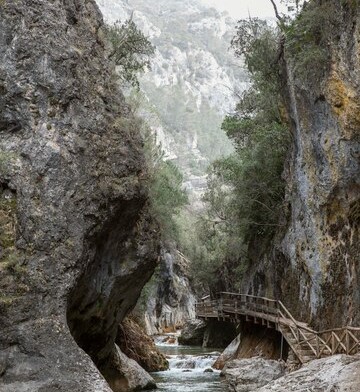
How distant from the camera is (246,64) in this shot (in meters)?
31.7

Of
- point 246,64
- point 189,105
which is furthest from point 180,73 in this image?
point 246,64

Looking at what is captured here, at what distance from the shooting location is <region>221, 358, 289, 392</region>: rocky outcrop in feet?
72.3

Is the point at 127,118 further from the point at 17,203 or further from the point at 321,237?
the point at 321,237

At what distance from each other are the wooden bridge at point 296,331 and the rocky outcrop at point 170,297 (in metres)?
19.5

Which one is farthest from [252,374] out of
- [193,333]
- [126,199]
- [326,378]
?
[193,333]

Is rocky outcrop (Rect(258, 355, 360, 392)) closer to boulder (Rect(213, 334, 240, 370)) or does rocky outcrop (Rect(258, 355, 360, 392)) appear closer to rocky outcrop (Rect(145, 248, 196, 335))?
boulder (Rect(213, 334, 240, 370))

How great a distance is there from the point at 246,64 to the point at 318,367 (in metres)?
20.9

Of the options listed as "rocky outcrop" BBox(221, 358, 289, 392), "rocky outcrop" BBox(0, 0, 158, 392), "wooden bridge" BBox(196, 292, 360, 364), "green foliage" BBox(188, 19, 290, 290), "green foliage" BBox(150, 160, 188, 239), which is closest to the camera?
"rocky outcrop" BBox(0, 0, 158, 392)

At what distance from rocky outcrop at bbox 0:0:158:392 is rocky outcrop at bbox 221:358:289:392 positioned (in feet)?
15.8

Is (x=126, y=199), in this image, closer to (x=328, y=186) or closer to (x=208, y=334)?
(x=328, y=186)

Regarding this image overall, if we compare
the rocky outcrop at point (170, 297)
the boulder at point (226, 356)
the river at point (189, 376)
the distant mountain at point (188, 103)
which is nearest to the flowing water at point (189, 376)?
the river at point (189, 376)

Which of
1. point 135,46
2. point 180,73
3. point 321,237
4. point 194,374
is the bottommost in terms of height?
point 194,374

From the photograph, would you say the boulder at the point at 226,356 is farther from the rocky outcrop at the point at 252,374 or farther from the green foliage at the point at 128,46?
the green foliage at the point at 128,46

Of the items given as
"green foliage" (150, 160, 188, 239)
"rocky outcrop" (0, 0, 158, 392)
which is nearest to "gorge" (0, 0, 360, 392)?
"rocky outcrop" (0, 0, 158, 392)
